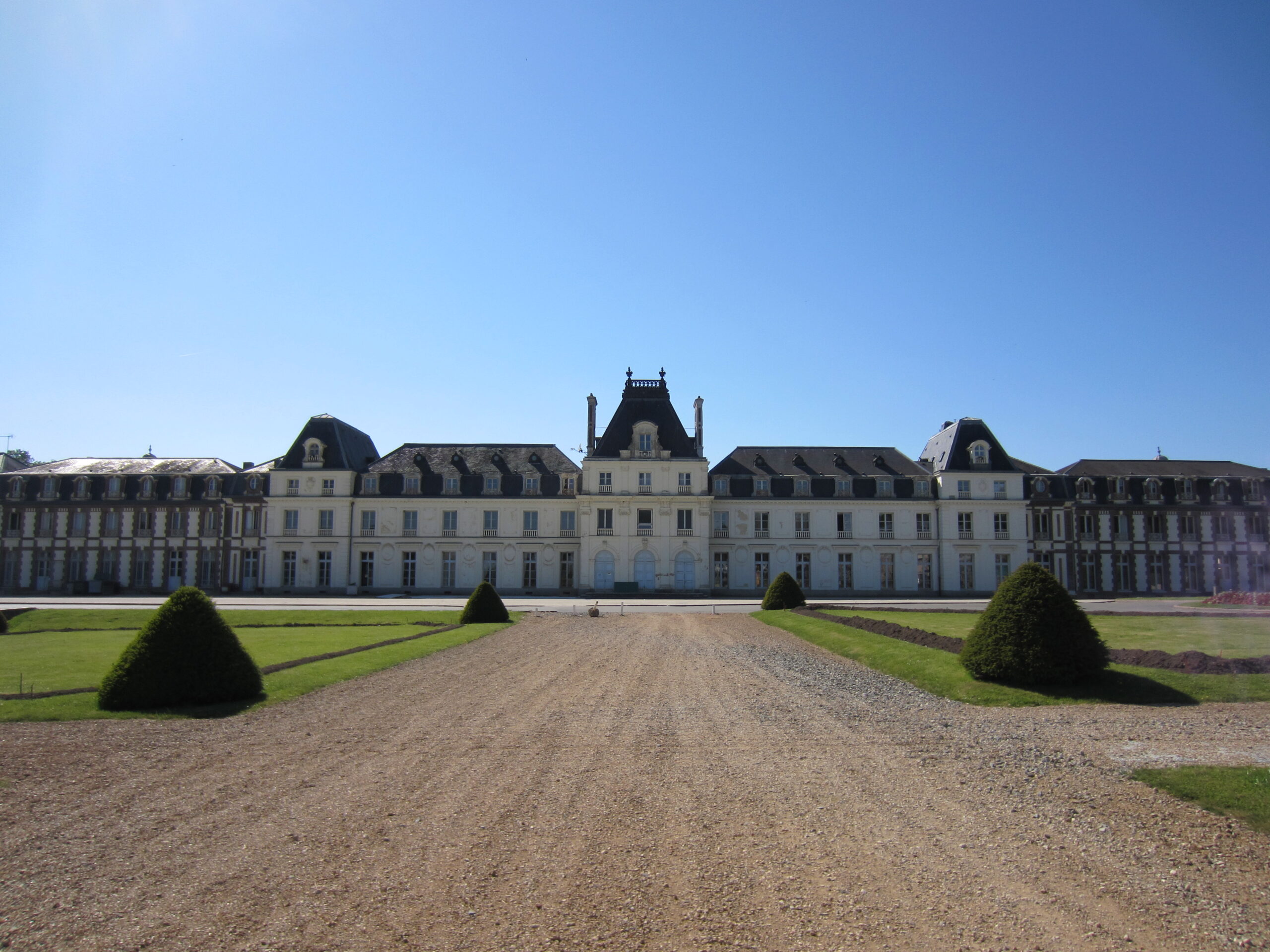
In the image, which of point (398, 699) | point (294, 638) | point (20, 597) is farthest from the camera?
point (20, 597)

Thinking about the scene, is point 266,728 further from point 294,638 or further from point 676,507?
point 676,507

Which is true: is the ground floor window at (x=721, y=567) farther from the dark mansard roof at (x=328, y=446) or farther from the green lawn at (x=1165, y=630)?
the dark mansard roof at (x=328, y=446)

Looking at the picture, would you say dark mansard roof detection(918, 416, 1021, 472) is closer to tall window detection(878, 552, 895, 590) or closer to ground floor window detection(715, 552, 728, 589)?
tall window detection(878, 552, 895, 590)

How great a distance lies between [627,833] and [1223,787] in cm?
608

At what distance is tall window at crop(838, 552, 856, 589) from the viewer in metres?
55.1

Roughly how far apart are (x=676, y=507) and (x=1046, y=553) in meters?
25.6

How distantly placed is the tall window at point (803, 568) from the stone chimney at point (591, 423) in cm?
1579

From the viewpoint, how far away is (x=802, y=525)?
5547cm

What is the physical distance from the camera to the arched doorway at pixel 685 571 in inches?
2105

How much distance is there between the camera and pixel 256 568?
5547 centimetres

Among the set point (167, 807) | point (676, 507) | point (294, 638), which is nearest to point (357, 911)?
point (167, 807)

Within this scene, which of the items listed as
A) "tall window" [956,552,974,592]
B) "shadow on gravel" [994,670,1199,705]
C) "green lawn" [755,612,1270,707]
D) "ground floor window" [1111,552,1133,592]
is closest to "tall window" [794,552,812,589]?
"tall window" [956,552,974,592]

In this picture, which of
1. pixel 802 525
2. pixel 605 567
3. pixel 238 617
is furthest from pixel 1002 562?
pixel 238 617

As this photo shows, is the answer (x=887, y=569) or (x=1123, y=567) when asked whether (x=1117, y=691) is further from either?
(x=1123, y=567)
